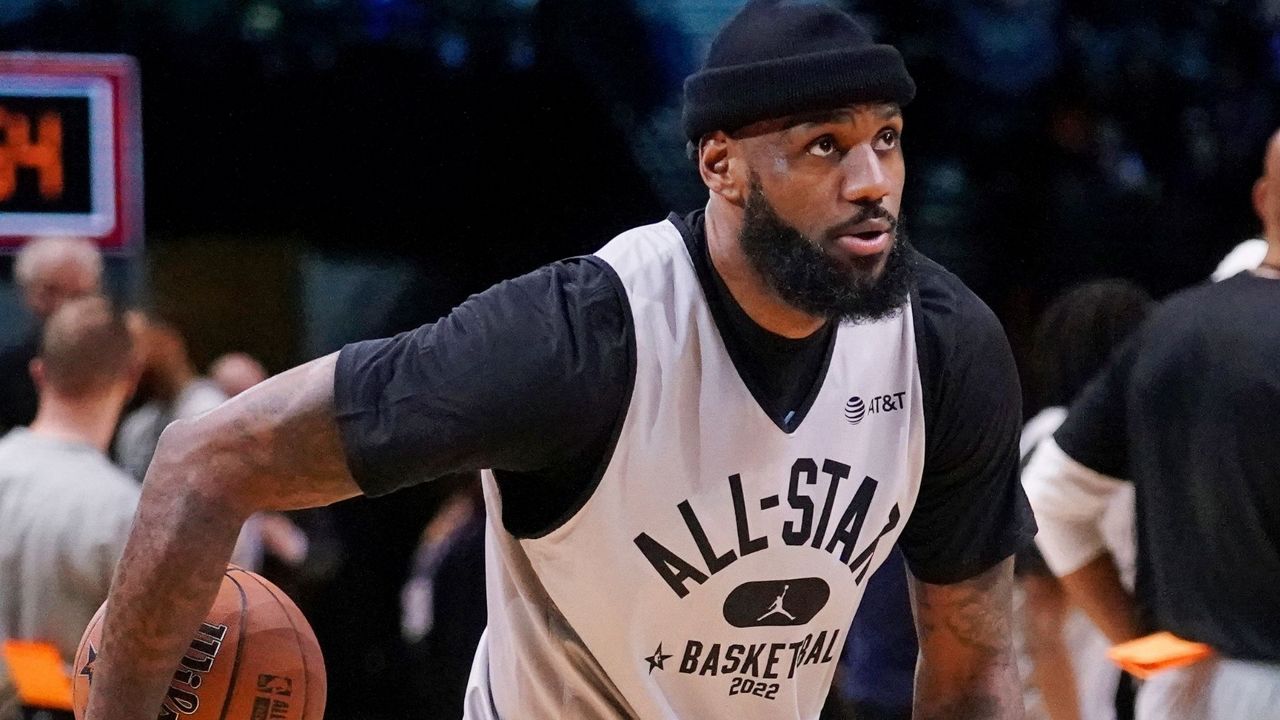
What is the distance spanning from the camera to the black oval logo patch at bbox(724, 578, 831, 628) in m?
2.48

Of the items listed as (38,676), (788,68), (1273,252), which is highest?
(788,68)

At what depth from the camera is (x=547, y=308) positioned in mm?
2311

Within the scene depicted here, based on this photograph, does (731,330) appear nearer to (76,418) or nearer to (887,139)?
(887,139)

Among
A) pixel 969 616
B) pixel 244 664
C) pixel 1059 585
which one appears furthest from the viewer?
pixel 1059 585

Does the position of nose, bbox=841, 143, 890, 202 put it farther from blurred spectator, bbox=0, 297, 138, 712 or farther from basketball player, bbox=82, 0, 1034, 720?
blurred spectator, bbox=0, 297, 138, 712

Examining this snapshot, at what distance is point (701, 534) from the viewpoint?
2434 mm

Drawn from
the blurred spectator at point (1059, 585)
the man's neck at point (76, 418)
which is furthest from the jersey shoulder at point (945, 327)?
the man's neck at point (76, 418)

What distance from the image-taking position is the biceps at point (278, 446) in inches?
89.2

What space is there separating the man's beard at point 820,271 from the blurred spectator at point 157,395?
3.88 metres

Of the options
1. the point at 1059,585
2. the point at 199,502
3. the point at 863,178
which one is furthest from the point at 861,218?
the point at 1059,585

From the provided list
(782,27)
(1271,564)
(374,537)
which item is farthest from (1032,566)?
(374,537)

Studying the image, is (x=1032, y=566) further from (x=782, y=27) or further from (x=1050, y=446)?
(x=782, y=27)

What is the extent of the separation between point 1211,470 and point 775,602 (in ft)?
4.02

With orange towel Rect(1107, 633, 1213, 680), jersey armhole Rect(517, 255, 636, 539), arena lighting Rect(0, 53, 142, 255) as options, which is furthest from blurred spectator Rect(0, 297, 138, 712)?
arena lighting Rect(0, 53, 142, 255)
